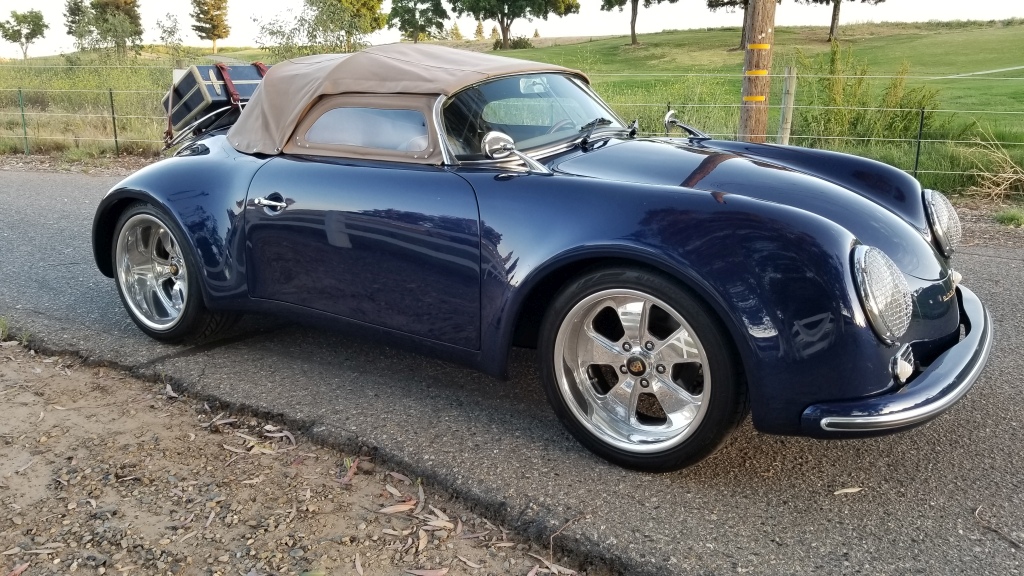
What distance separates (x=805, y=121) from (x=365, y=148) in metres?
8.09

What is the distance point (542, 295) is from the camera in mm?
3062

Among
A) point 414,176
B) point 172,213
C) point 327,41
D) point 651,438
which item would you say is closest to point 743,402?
point 651,438

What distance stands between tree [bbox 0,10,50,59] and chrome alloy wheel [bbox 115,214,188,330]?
6381 centimetres

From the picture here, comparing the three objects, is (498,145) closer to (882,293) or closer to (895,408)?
(882,293)

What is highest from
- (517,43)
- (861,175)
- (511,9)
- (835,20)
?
(511,9)

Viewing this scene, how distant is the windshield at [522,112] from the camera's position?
A: 3.43m

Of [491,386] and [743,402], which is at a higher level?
[743,402]

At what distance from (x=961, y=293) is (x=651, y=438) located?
1.48m

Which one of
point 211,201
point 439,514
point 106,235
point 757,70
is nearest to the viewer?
point 439,514

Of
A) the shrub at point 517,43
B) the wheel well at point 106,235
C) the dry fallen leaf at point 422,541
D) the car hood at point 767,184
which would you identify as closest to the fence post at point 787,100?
the car hood at point 767,184

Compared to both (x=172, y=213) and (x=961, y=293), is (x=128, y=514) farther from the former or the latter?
(x=961, y=293)

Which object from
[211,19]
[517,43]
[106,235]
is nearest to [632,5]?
[517,43]

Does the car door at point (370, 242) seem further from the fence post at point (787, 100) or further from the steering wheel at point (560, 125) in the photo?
the fence post at point (787, 100)

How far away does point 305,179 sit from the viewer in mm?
3590
